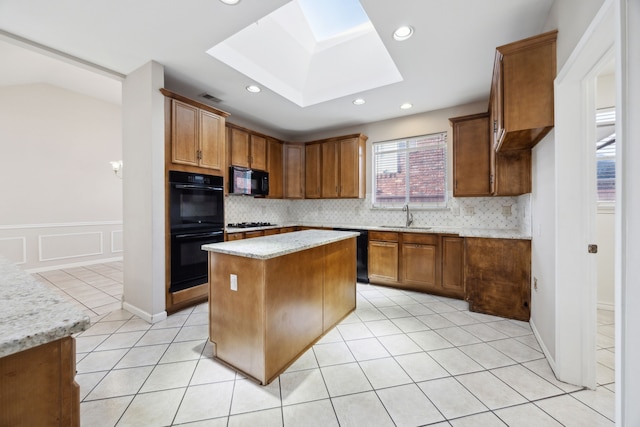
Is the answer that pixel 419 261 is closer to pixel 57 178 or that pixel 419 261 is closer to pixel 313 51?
pixel 313 51

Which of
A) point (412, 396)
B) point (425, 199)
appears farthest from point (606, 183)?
point (412, 396)

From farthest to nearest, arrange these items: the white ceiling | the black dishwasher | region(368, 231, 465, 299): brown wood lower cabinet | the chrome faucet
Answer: the chrome faucet < the black dishwasher < region(368, 231, 465, 299): brown wood lower cabinet < the white ceiling

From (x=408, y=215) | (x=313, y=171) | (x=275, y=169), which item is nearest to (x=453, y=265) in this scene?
(x=408, y=215)

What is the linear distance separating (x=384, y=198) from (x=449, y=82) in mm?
1987

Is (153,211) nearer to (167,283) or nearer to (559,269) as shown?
(167,283)

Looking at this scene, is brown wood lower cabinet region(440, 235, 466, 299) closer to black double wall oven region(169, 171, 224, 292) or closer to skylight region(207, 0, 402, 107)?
skylight region(207, 0, 402, 107)

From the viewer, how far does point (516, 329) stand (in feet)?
8.52

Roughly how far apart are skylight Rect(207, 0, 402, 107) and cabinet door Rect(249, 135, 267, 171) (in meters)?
1.07

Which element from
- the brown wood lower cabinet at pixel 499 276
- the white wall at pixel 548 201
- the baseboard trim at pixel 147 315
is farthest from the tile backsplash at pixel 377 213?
the baseboard trim at pixel 147 315

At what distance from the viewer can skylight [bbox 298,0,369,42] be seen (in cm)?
278

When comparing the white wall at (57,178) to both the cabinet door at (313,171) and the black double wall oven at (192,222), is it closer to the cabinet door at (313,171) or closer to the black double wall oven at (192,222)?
the black double wall oven at (192,222)

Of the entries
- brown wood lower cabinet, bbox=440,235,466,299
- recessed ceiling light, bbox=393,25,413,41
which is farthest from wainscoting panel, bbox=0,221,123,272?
brown wood lower cabinet, bbox=440,235,466,299

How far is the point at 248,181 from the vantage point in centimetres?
419

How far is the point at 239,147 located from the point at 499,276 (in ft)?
12.7
